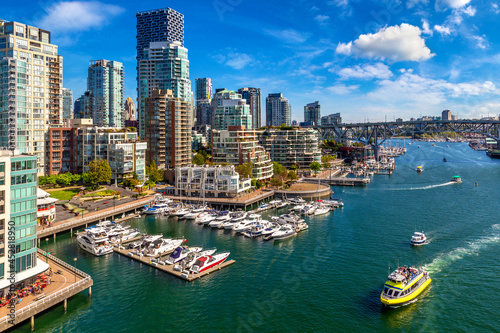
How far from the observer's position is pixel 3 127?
74.9 m

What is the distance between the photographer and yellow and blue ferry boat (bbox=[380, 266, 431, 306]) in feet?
105

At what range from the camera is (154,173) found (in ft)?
282

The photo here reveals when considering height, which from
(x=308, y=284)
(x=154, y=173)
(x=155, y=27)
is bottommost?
(x=308, y=284)

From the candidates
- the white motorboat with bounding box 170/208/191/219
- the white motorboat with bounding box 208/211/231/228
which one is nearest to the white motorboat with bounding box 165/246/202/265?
the white motorboat with bounding box 208/211/231/228

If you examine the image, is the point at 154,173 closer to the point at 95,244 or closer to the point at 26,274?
the point at 95,244

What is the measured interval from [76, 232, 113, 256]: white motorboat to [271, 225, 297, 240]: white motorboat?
22.1 m

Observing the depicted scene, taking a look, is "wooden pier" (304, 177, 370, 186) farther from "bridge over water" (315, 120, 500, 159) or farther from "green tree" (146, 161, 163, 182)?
"bridge over water" (315, 120, 500, 159)

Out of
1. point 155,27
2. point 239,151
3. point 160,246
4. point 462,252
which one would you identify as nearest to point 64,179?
point 239,151

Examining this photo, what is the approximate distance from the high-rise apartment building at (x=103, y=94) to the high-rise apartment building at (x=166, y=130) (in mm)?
79805

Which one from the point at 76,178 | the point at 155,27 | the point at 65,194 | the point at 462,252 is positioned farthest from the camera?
the point at 155,27

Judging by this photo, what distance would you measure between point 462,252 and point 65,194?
6744 cm

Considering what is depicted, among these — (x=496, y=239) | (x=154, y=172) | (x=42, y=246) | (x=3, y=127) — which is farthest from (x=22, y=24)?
(x=496, y=239)

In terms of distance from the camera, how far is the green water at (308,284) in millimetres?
Answer: 30125

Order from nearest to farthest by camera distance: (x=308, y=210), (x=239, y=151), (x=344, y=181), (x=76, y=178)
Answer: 1. (x=308, y=210)
2. (x=76, y=178)
3. (x=239, y=151)
4. (x=344, y=181)
